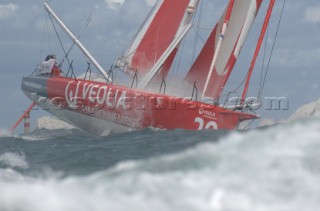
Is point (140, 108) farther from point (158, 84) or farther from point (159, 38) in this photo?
point (159, 38)

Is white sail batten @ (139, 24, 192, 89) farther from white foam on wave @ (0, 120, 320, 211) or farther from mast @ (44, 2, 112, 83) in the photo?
white foam on wave @ (0, 120, 320, 211)

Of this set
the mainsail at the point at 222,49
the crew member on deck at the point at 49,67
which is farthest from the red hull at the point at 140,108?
the mainsail at the point at 222,49

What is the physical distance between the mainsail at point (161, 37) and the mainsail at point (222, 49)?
1342 mm

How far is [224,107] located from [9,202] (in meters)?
16.7

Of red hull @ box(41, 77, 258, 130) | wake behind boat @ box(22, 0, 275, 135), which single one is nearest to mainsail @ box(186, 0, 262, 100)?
wake behind boat @ box(22, 0, 275, 135)

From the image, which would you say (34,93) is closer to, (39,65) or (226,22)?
(39,65)

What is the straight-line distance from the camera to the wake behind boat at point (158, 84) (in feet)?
77.8

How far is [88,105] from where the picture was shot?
26219 millimetres

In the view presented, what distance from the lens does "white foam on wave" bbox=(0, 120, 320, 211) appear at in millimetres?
7660

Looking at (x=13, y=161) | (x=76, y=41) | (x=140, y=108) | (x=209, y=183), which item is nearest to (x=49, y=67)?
(x=76, y=41)

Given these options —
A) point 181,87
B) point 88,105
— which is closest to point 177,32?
point 181,87

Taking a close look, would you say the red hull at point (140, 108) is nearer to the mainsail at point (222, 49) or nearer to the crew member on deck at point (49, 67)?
the crew member on deck at point (49, 67)

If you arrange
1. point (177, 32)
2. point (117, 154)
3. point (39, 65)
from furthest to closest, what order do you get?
point (39, 65) < point (177, 32) < point (117, 154)

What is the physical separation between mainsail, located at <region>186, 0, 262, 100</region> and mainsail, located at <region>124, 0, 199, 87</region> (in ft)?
4.40
